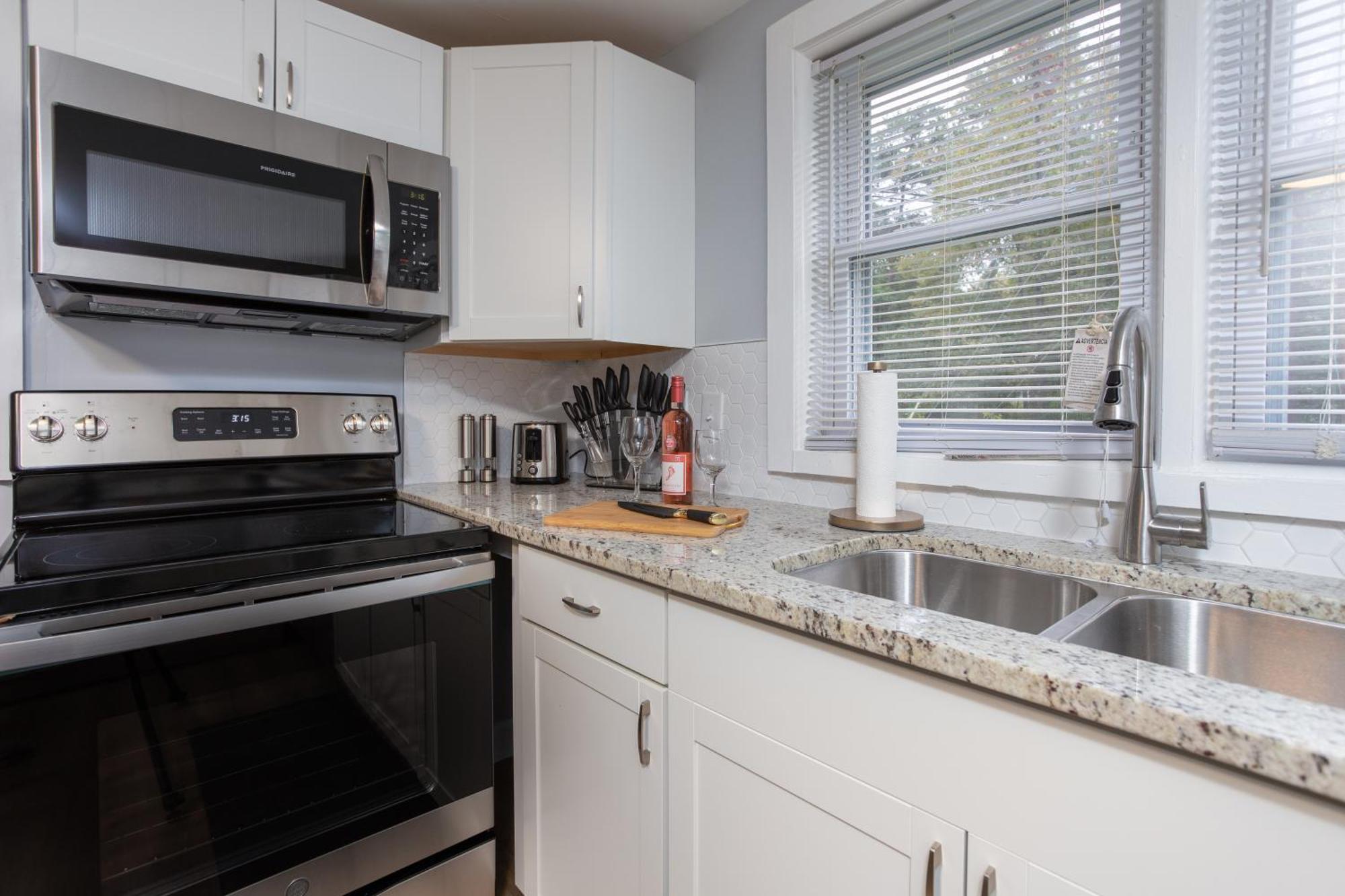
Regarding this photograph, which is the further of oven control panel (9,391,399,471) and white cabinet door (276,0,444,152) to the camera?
white cabinet door (276,0,444,152)

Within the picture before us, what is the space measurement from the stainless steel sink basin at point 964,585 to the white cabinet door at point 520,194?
3.24 feet

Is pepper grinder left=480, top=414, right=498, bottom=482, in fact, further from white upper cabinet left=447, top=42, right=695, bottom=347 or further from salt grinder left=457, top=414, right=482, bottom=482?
white upper cabinet left=447, top=42, right=695, bottom=347

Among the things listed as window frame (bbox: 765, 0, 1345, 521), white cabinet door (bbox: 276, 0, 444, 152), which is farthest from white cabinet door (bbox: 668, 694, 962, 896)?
white cabinet door (bbox: 276, 0, 444, 152)

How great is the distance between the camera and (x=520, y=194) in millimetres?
1858

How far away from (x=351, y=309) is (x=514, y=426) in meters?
0.66

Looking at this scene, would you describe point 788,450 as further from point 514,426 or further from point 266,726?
point 266,726

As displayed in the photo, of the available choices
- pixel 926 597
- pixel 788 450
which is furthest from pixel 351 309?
pixel 926 597

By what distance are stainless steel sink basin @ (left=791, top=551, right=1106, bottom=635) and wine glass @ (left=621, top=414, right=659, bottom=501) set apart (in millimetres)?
739

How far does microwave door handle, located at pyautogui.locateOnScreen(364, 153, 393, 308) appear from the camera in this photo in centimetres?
162

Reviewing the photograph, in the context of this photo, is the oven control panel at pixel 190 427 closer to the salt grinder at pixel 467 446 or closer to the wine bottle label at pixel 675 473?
the salt grinder at pixel 467 446

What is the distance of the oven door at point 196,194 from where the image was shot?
1.28 metres

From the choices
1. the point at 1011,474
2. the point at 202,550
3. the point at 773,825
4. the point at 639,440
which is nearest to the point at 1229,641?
the point at 1011,474

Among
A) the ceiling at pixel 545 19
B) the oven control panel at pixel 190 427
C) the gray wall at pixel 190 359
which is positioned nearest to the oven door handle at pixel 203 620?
the oven control panel at pixel 190 427

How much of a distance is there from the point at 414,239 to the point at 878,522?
4.55 ft
